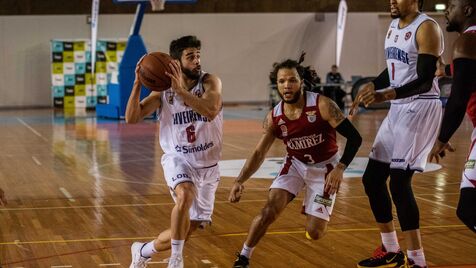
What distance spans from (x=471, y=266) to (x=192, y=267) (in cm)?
195

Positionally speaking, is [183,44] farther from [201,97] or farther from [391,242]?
[391,242]

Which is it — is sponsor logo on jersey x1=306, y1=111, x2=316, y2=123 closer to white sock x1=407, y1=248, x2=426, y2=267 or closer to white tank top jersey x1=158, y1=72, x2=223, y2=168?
white tank top jersey x1=158, y1=72, x2=223, y2=168

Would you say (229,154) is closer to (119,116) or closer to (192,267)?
(192,267)

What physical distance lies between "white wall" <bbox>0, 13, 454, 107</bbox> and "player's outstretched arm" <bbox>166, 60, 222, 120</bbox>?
22.8 m

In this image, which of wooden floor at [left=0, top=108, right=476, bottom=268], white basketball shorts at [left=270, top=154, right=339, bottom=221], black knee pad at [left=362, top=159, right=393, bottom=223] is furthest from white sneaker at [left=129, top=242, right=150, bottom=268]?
black knee pad at [left=362, top=159, right=393, bottom=223]

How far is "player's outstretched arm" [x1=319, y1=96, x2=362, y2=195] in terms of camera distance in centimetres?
511

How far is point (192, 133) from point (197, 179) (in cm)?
32

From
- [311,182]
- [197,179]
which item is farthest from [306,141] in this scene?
[197,179]

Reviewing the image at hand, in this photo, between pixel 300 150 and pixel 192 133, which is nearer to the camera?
pixel 192 133

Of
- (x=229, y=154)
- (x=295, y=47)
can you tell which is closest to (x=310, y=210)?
(x=229, y=154)

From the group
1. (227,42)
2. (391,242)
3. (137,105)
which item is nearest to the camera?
(137,105)

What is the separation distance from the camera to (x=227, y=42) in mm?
28922

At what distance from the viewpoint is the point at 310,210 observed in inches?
A: 214

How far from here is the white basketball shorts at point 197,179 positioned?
16.9 feet
